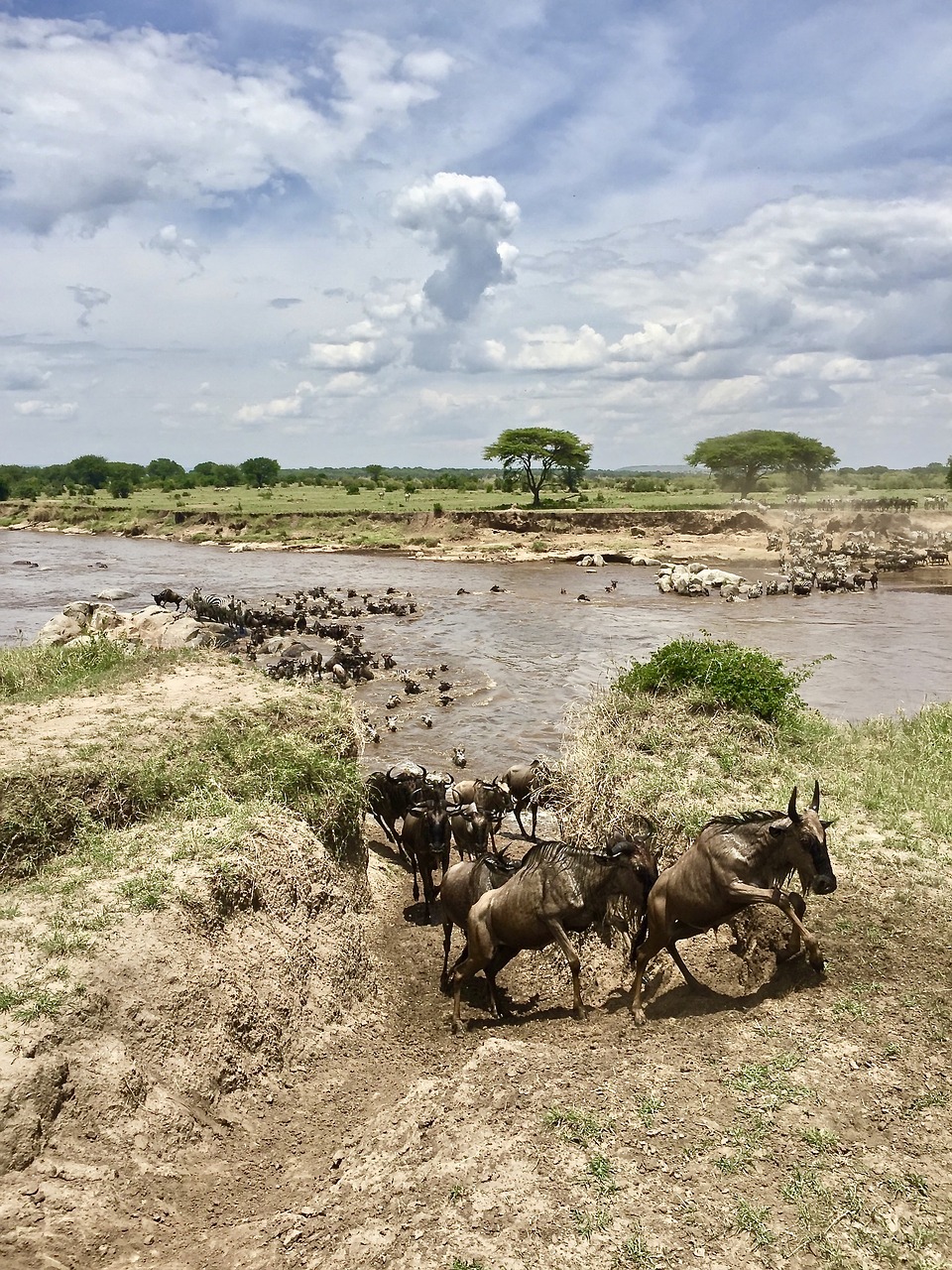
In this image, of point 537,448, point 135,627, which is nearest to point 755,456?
point 537,448

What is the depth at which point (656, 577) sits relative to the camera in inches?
1758

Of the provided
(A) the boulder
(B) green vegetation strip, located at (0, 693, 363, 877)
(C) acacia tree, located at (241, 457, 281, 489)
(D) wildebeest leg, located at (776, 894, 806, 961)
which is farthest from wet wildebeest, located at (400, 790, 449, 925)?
(C) acacia tree, located at (241, 457, 281, 489)

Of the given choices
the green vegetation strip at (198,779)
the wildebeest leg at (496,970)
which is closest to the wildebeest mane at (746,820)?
the wildebeest leg at (496,970)

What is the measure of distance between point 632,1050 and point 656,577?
131 ft

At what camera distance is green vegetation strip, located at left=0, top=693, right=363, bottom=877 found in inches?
295

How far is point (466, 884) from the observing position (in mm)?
7820

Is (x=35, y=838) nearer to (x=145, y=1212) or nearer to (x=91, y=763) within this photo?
(x=91, y=763)

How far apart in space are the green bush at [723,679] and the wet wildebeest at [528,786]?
1.71 m

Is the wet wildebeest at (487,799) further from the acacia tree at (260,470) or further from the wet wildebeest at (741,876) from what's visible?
the acacia tree at (260,470)

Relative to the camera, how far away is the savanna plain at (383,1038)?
14.8 feet

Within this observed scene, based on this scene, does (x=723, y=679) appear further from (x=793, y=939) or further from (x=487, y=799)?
(x=793, y=939)

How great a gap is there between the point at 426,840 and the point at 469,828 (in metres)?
0.67

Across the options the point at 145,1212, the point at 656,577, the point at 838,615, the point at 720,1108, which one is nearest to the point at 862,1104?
the point at 720,1108

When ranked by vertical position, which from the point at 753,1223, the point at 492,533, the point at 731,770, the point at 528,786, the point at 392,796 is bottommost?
the point at 528,786
